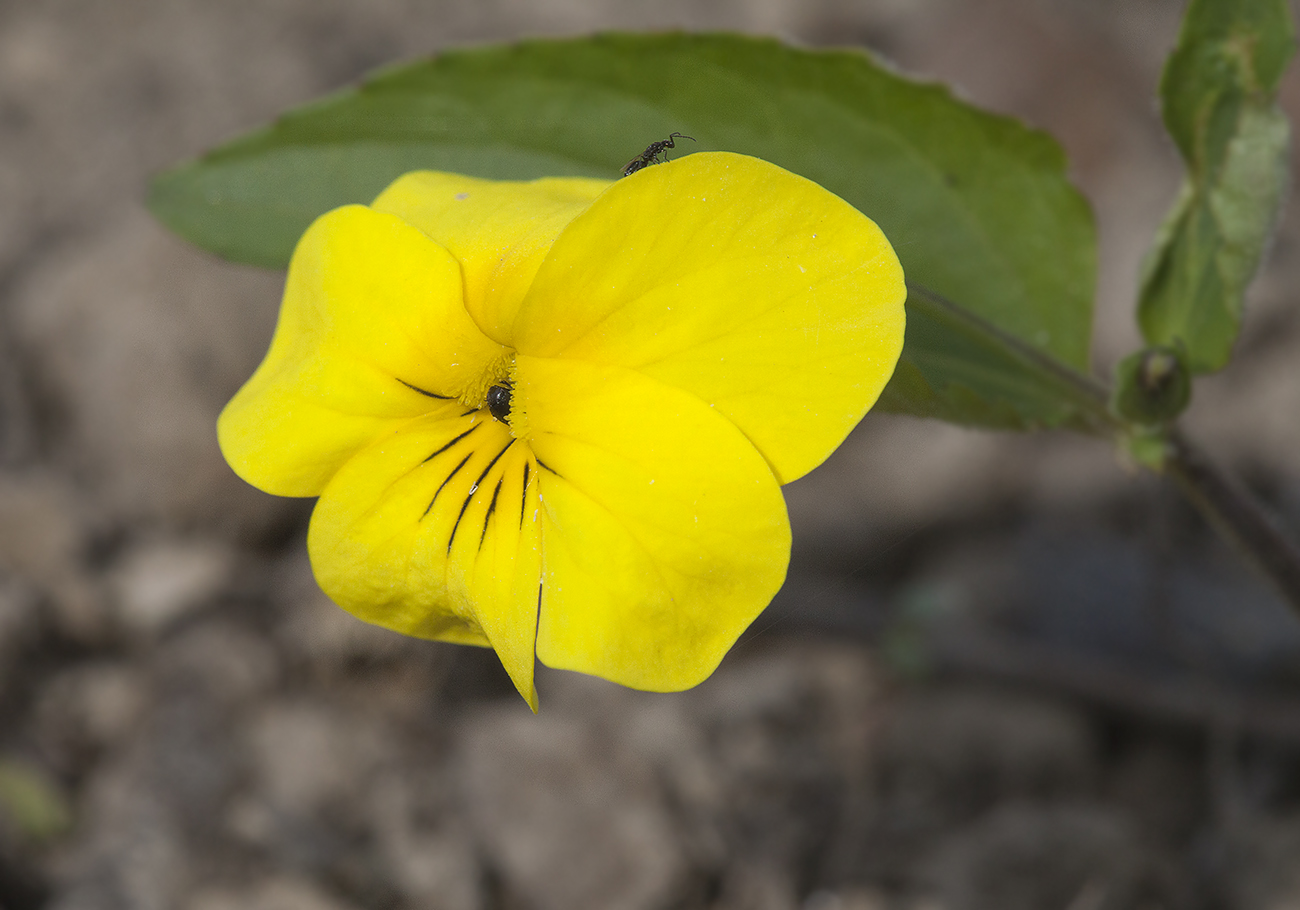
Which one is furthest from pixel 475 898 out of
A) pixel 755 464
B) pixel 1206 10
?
pixel 1206 10

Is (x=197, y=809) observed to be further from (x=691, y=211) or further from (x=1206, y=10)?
(x=1206, y=10)

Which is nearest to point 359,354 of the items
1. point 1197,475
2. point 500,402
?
point 500,402

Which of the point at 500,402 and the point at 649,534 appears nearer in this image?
the point at 649,534

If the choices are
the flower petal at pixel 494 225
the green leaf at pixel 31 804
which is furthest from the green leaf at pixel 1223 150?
the green leaf at pixel 31 804

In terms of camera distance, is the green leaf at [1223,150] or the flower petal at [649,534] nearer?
the flower petal at [649,534]

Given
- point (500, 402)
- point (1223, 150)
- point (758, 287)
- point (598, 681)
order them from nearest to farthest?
point (758, 287), point (500, 402), point (1223, 150), point (598, 681)

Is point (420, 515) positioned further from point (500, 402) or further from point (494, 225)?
point (494, 225)

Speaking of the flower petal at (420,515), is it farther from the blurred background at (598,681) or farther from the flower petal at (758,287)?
the blurred background at (598,681)
